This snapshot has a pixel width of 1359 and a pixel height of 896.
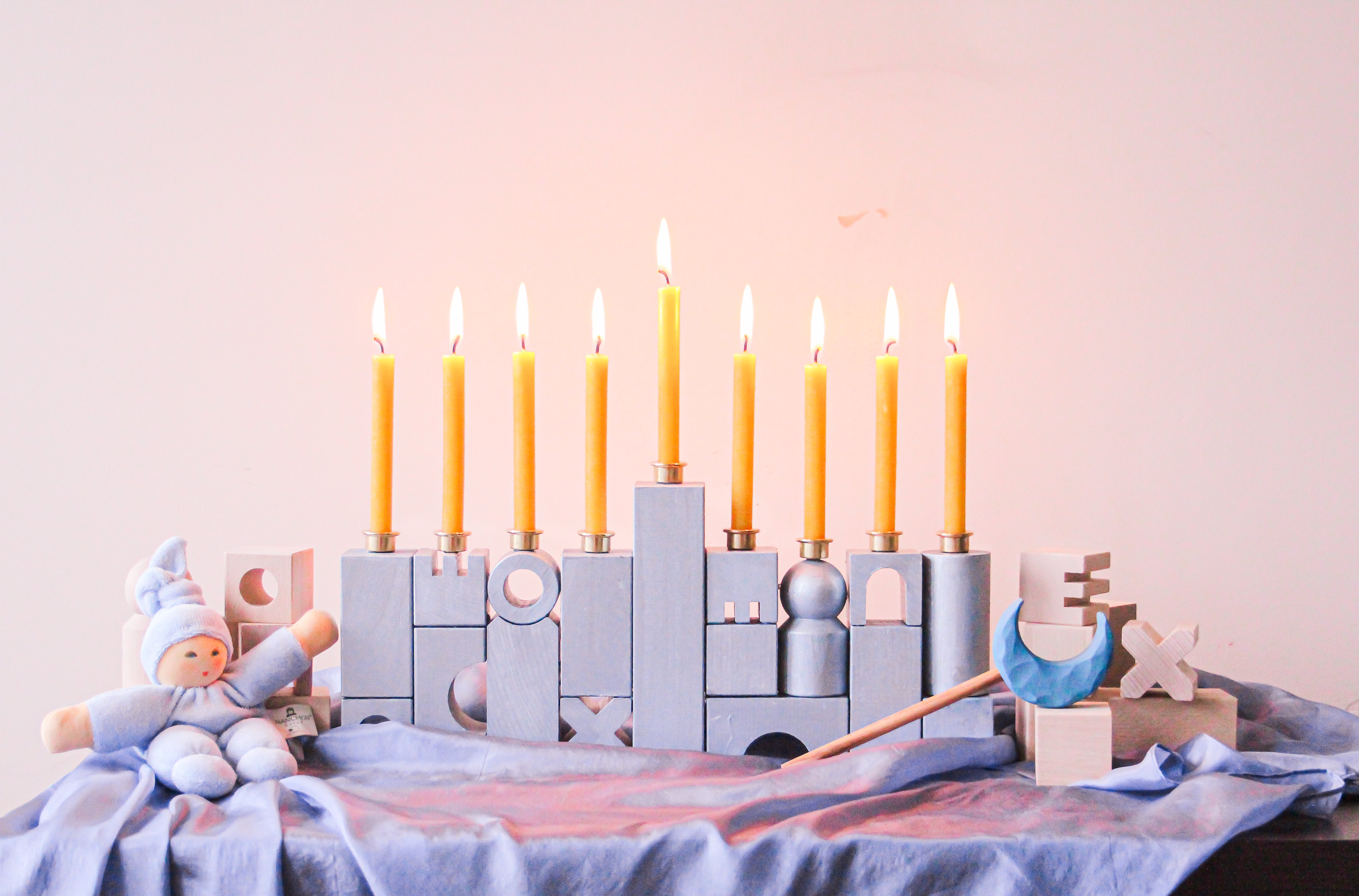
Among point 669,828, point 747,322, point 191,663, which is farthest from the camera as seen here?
point 747,322

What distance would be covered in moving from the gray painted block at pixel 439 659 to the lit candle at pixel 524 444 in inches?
3.7

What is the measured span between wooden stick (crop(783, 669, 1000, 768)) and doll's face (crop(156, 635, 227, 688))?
16.6 inches

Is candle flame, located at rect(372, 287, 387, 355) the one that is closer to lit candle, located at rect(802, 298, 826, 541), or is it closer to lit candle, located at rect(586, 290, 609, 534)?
lit candle, located at rect(586, 290, 609, 534)

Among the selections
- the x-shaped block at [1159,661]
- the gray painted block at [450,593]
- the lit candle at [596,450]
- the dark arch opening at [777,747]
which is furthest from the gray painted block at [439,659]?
the x-shaped block at [1159,661]

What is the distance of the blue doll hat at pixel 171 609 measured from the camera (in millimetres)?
696

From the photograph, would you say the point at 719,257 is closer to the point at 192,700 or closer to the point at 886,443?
the point at 886,443

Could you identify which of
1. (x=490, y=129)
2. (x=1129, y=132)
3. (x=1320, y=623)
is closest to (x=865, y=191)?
(x=1129, y=132)

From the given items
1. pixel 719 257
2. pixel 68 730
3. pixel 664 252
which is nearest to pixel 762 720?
pixel 664 252

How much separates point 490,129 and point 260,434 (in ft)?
1.47

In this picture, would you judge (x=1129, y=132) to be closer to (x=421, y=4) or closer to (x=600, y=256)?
(x=600, y=256)

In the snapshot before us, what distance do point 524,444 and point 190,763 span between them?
32 centimetres

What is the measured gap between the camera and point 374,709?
0.76 meters

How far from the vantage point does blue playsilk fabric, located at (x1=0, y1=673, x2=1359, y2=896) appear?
0.55 m

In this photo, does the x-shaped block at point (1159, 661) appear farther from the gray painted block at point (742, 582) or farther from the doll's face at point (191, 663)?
the doll's face at point (191, 663)
